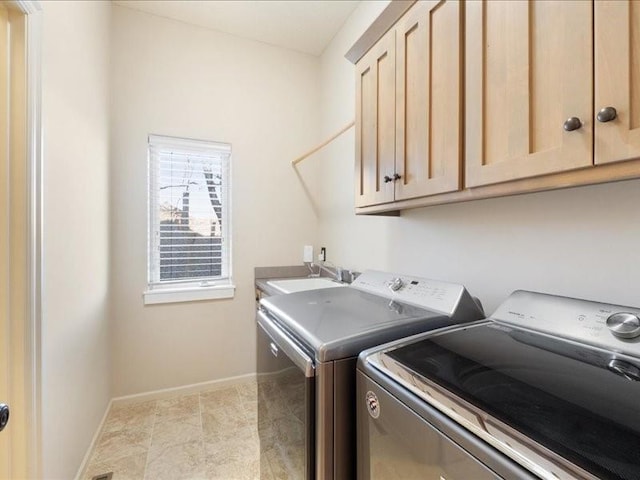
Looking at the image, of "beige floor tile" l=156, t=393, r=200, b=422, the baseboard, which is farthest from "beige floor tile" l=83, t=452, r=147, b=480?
"beige floor tile" l=156, t=393, r=200, b=422

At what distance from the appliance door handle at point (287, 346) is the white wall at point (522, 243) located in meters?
0.80

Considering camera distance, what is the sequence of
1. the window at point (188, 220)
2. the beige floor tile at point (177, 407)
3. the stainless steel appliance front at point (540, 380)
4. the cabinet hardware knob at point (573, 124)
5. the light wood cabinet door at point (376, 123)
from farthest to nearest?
the window at point (188, 220)
the beige floor tile at point (177, 407)
the light wood cabinet door at point (376, 123)
the cabinet hardware knob at point (573, 124)
the stainless steel appliance front at point (540, 380)

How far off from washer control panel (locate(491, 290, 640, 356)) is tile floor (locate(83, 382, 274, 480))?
135 centimetres

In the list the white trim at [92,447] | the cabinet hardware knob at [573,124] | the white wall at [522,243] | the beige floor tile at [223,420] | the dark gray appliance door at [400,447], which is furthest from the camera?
the beige floor tile at [223,420]

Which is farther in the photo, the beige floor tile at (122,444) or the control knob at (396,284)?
the beige floor tile at (122,444)

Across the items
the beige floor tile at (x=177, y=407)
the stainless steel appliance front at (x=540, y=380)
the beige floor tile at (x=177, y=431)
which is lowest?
the beige floor tile at (x=177, y=431)

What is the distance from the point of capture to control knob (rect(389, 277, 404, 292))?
1456 mm

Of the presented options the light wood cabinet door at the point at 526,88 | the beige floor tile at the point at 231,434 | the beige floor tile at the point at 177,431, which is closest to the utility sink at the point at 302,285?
the beige floor tile at the point at 231,434

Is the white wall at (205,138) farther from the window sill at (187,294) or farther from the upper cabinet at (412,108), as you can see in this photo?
the upper cabinet at (412,108)

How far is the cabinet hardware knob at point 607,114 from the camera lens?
2.12 feet

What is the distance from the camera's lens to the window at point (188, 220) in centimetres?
237

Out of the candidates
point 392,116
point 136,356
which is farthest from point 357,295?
point 136,356

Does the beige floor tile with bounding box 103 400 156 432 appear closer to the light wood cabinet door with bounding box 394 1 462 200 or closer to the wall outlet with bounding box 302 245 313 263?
the wall outlet with bounding box 302 245 313 263

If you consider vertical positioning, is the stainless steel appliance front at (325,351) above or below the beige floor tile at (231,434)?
above
